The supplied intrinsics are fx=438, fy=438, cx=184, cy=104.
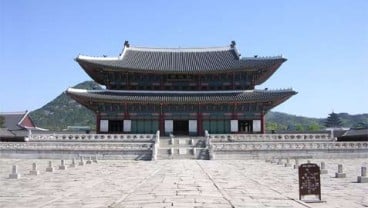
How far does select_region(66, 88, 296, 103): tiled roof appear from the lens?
166 feet

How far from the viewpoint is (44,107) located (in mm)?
186625

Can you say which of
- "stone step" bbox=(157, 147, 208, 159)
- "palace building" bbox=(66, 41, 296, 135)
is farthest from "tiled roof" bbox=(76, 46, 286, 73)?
"stone step" bbox=(157, 147, 208, 159)

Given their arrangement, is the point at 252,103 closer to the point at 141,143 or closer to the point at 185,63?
the point at 185,63

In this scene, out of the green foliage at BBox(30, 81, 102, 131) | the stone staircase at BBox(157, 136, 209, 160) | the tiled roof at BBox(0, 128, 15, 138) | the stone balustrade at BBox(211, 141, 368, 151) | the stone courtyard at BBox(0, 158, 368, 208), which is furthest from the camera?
the green foliage at BBox(30, 81, 102, 131)

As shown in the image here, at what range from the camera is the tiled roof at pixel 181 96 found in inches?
1987

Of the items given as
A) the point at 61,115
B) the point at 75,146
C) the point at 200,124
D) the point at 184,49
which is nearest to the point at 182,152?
the point at 75,146

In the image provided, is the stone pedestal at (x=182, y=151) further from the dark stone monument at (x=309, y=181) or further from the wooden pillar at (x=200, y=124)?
the dark stone monument at (x=309, y=181)

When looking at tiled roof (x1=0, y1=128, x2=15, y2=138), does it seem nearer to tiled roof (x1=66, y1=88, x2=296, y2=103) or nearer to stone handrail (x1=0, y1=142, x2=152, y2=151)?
tiled roof (x1=66, y1=88, x2=296, y2=103)

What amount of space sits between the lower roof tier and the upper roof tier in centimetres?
282

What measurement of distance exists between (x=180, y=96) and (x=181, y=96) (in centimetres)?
12


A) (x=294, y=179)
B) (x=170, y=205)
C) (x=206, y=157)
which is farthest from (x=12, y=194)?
(x=206, y=157)

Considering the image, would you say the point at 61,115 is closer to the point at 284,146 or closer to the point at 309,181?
the point at 284,146

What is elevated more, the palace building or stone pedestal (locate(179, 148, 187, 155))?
the palace building

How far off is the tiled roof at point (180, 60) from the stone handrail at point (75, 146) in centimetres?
1480
